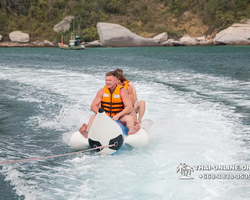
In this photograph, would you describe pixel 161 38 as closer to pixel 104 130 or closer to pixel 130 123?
pixel 130 123

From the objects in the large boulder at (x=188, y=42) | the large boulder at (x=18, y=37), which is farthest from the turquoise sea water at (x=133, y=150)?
the large boulder at (x=18, y=37)

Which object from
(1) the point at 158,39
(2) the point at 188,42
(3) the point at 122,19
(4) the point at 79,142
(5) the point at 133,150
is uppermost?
(3) the point at 122,19

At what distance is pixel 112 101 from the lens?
4957mm

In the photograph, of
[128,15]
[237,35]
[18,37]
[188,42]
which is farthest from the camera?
[128,15]

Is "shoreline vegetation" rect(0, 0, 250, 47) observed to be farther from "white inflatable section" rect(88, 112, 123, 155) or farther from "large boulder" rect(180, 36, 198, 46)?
"white inflatable section" rect(88, 112, 123, 155)

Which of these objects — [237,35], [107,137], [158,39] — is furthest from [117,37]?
[107,137]

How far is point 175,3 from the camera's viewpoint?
66.8 meters

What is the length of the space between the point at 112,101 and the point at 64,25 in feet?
206

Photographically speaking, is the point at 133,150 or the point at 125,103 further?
the point at 133,150

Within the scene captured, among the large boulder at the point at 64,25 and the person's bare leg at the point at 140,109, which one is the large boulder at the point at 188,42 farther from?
the person's bare leg at the point at 140,109

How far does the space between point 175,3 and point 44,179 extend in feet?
220

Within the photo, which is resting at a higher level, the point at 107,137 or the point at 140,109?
the point at 140,109

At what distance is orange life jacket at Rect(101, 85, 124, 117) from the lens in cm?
491

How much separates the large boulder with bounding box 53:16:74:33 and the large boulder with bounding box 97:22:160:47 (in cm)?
1345
